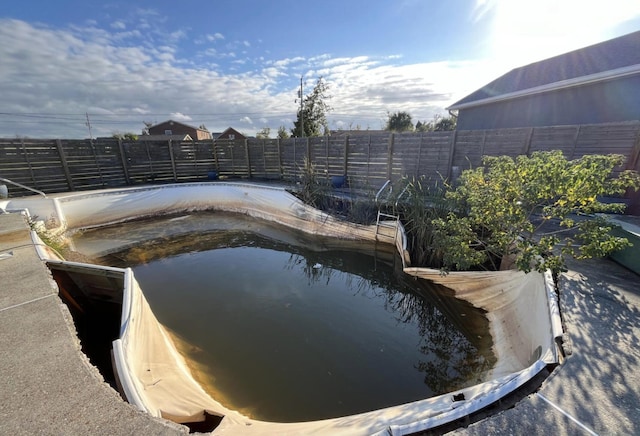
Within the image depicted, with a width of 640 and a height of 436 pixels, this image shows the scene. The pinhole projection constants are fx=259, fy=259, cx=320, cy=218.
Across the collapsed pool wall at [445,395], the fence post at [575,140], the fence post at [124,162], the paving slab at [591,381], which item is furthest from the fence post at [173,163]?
the fence post at [575,140]

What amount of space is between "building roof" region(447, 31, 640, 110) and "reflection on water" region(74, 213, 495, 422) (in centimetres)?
713

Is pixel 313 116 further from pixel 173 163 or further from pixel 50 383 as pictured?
pixel 50 383

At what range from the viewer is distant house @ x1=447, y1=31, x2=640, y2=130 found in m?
6.20

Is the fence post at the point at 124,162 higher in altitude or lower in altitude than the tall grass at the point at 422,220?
higher

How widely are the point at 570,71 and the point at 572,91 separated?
0.83 meters

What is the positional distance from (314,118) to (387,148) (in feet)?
42.2

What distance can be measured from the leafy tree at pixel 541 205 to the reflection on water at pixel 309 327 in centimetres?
95

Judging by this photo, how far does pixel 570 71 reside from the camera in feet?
24.4

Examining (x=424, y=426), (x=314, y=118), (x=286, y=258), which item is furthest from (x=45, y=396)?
(x=314, y=118)

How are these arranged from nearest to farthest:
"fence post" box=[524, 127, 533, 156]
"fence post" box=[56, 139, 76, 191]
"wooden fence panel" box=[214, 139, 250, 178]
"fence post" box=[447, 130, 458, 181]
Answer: "fence post" box=[524, 127, 533, 156] < "fence post" box=[447, 130, 458, 181] < "fence post" box=[56, 139, 76, 191] < "wooden fence panel" box=[214, 139, 250, 178]

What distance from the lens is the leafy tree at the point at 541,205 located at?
87.8 inches

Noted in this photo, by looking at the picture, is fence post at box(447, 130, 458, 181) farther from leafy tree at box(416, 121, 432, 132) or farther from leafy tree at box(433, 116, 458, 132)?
leafy tree at box(416, 121, 432, 132)

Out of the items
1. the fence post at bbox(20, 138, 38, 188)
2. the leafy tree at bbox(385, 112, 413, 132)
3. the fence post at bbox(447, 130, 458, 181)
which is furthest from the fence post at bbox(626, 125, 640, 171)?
the leafy tree at bbox(385, 112, 413, 132)

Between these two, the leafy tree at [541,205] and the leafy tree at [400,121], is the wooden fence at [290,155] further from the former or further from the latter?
the leafy tree at [400,121]
